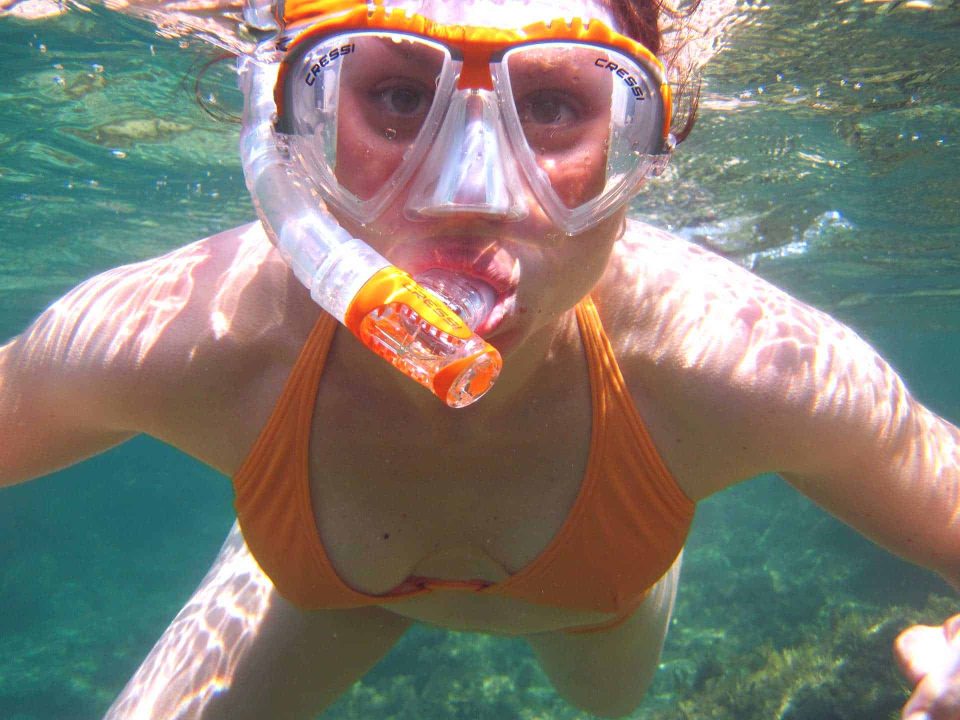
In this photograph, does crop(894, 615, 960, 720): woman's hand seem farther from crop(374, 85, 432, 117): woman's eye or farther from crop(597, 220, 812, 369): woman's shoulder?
crop(374, 85, 432, 117): woman's eye

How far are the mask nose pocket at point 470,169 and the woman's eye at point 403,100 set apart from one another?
8 cm

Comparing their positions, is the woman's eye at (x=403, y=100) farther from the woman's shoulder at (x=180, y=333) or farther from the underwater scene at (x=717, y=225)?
the underwater scene at (x=717, y=225)

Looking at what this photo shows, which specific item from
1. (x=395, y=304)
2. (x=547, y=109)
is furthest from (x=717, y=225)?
(x=395, y=304)

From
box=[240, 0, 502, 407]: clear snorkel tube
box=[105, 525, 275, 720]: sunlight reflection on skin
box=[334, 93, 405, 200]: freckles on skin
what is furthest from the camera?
box=[105, 525, 275, 720]: sunlight reflection on skin

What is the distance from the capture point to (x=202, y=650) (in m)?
3.75

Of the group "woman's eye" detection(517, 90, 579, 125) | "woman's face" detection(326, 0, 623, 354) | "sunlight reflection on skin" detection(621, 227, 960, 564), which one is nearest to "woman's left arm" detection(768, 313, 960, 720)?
"sunlight reflection on skin" detection(621, 227, 960, 564)

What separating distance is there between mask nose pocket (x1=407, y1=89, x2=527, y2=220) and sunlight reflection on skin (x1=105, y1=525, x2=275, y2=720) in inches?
107

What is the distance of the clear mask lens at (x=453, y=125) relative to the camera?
182 centimetres

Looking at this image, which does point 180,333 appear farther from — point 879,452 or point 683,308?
point 879,452

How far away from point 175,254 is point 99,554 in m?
33.2

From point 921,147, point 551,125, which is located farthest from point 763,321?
point 921,147

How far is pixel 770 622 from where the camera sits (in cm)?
1277

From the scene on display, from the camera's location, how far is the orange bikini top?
8.41 ft

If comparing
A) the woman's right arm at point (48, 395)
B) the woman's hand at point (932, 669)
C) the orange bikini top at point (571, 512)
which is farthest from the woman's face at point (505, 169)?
the woman's right arm at point (48, 395)
